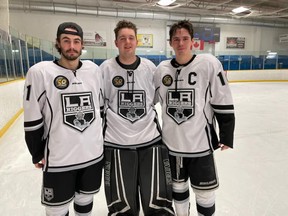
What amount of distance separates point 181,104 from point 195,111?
0.09m

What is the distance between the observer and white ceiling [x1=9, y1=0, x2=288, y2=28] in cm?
1014

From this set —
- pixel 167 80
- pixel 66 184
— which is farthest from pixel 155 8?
pixel 66 184

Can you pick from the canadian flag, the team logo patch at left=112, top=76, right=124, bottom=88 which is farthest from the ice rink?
the canadian flag

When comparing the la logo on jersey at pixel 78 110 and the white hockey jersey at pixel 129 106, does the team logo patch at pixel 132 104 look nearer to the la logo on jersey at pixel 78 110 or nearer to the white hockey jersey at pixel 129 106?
the white hockey jersey at pixel 129 106

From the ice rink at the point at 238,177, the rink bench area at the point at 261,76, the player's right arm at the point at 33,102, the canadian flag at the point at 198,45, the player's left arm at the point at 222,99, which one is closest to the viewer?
the player's right arm at the point at 33,102

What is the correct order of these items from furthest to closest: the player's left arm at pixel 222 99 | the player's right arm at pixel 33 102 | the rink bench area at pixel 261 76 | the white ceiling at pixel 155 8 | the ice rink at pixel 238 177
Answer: the rink bench area at pixel 261 76 < the white ceiling at pixel 155 8 < the ice rink at pixel 238 177 < the player's left arm at pixel 222 99 < the player's right arm at pixel 33 102

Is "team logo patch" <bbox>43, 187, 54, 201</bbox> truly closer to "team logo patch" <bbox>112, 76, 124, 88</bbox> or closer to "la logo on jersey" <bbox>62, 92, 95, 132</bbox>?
"la logo on jersey" <bbox>62, 92, 95, 132</bbox>

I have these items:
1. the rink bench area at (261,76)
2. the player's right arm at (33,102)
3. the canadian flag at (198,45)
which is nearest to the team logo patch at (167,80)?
the player's right arm at (33,102)

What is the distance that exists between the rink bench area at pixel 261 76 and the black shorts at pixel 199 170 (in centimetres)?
1221

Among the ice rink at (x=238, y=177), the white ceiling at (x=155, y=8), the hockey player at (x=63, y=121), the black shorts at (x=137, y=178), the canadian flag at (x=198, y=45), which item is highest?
the white ceiling at (x=155, y=8)

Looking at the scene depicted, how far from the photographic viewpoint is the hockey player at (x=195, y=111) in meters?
1.42

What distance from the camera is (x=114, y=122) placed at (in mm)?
1464

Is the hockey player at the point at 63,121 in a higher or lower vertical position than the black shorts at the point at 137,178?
higher

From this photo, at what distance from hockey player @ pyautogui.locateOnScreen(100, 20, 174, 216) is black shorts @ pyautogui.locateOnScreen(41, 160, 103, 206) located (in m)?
0.12
